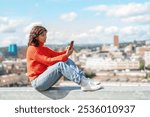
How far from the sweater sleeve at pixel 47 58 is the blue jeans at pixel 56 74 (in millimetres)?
25

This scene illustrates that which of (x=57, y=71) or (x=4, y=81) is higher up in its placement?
(x=57, y=71)

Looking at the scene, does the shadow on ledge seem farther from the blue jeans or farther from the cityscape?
the cityscape

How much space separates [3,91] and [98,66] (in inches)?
1919

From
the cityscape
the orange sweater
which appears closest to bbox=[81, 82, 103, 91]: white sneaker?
the orange sweater

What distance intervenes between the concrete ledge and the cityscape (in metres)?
28.1

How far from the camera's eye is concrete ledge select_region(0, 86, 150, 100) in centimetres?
271

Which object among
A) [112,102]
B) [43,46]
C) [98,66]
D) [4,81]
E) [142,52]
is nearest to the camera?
[112,102]

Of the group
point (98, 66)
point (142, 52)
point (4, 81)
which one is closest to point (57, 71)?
point (4, 81)

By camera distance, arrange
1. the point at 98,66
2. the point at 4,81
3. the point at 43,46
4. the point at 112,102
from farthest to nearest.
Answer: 1. the point at 98,66
2. the point at 4,81
3. the point at 43,46
4. the point at 112,102

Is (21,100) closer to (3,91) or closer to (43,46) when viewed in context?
(3,91)

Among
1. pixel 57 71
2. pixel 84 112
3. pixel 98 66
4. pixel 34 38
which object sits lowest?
pixel 98 66

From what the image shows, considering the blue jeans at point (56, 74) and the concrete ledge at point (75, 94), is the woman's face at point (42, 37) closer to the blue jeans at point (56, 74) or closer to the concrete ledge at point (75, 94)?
the blue jeans at point (56, 74)

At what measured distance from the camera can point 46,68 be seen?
9.40 ft

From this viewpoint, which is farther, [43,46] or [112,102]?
[43,46]
